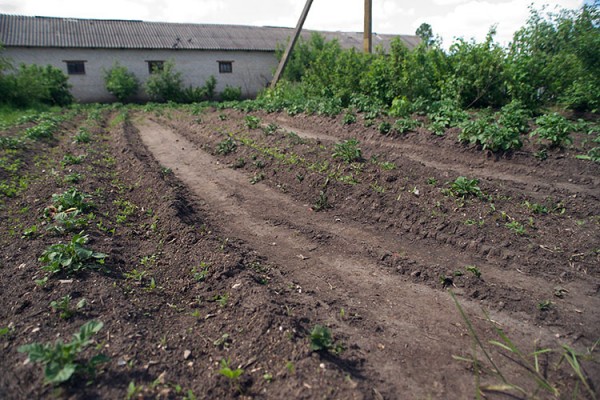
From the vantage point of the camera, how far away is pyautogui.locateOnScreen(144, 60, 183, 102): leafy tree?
24531 millimetres

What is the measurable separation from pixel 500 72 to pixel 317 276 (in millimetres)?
9392

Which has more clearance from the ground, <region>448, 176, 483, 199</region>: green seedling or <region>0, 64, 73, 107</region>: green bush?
<region>0, 64, 73, 107</region>: green bush

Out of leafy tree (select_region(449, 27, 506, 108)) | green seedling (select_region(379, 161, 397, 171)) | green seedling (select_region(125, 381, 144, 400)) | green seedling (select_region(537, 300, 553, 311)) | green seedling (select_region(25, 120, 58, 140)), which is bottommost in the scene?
green seedling (select_region(537, 300, 553, 311))

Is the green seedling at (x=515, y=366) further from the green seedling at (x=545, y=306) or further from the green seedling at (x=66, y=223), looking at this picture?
the green seedling at (x=66, y=223)

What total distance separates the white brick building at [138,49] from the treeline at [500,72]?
Result: 17093mm

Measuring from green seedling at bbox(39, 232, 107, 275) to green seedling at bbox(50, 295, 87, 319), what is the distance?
55 centimetres

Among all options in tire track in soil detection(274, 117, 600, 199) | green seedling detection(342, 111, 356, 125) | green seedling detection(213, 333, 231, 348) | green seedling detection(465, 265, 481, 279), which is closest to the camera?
green seedling detection(213, 333, 231, 348)

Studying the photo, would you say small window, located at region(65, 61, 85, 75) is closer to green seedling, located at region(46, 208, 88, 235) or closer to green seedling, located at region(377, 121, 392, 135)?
green seedling, located at region(377, 121, 392, 135)

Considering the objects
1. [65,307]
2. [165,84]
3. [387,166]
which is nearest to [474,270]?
[387,166]

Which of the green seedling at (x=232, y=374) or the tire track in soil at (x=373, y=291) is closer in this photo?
the green seedling at (x=232, y=374)

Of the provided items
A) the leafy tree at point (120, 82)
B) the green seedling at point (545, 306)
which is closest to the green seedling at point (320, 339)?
the green seedling at point (545, 306)

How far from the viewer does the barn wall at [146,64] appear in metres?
23.9

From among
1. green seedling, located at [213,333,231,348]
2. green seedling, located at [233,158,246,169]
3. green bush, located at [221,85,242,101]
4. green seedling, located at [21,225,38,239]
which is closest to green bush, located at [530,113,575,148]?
green seedling, located at [233,158,246,169]

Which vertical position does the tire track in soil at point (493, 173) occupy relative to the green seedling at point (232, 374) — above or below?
above
